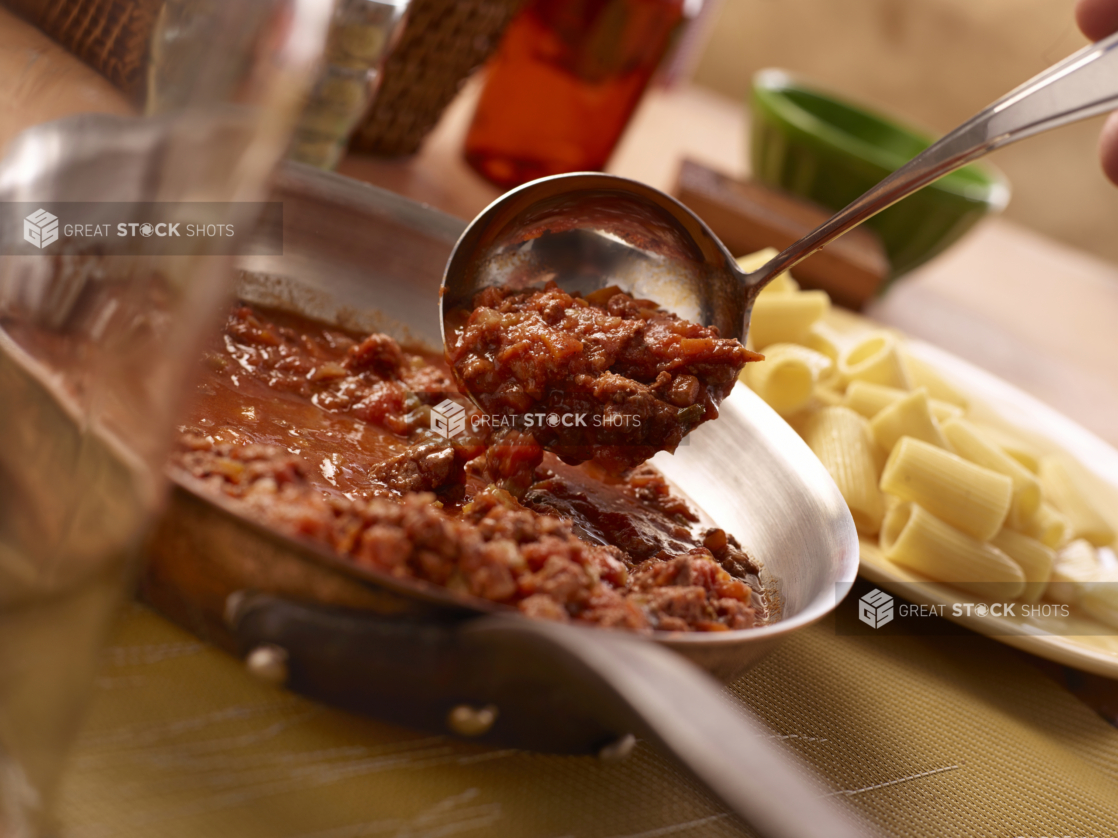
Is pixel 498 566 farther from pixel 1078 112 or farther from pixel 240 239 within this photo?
pixel 1078 112

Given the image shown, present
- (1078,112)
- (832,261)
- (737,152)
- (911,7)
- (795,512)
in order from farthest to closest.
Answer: (911,7)
(737,152)
(832,261)
(795,512)
(1078,112)

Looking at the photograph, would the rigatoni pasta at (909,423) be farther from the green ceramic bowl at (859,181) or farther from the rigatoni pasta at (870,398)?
the green ceramic bowl at (859,181)

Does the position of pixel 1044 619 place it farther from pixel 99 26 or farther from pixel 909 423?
pixel 99 26

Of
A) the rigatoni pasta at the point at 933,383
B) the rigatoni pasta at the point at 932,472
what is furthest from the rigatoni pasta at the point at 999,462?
the rigatoni pasta at the point at 933,383

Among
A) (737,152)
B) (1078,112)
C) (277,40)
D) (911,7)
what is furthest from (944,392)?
(911,7)

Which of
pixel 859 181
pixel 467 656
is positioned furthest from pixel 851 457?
pixel 859 181

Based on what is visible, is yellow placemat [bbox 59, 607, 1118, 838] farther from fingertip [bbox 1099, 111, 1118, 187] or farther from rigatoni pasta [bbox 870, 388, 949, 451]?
fingertip [bbox 1099, 111, 1118, 187]
